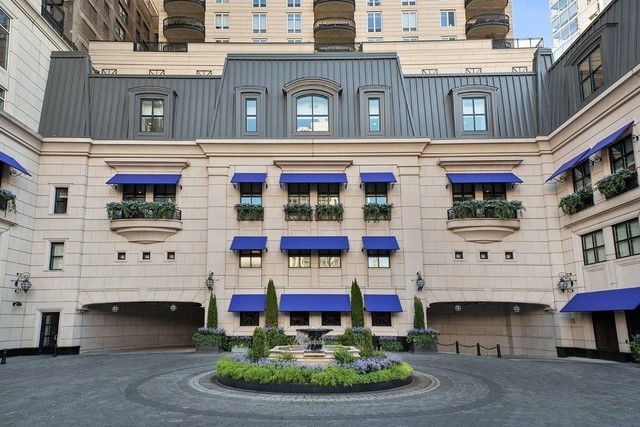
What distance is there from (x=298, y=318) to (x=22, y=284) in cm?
1285

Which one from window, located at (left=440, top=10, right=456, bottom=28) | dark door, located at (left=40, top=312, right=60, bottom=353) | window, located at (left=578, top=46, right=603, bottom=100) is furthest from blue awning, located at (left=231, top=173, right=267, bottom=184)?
window, located at (left=440, top=10, right=456, bottom=28)

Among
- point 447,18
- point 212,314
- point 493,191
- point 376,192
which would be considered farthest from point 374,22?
point 212,314

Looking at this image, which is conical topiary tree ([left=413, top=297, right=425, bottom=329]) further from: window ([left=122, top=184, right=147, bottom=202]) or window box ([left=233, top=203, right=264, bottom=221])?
window ([left=122, top=184, right=147, bottom=202])

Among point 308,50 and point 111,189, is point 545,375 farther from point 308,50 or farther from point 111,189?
point 308,50

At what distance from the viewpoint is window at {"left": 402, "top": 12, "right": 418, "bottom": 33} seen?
4197cm

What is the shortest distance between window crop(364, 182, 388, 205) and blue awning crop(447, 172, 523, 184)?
3.38 m

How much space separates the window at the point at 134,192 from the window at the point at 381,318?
43.2ft

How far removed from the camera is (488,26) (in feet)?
132

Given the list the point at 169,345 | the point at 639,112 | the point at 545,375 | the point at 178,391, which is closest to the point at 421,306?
the point at 545,375

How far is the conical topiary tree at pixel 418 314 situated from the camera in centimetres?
2331

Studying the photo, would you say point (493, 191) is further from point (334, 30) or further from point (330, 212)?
point (334, 30)

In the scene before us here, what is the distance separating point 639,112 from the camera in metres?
18.5

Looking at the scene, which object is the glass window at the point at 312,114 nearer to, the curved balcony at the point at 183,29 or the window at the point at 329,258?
the window at the point at 329,258

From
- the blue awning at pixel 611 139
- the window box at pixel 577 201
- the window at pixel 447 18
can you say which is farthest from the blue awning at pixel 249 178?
the window at pixel 447 18
